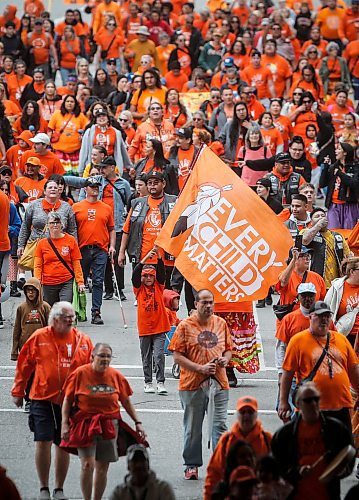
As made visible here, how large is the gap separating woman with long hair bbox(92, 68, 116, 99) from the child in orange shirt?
40.0ft

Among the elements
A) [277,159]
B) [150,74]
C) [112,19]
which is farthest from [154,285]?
[112,19]

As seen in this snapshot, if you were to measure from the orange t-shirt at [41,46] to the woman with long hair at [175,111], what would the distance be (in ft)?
18.7

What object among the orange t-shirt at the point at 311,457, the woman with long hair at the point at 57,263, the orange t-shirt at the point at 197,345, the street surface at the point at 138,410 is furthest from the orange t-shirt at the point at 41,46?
the orange t-shirt at the point at 311,457

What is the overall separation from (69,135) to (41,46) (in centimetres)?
662

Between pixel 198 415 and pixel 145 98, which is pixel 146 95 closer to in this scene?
pixel 145 98

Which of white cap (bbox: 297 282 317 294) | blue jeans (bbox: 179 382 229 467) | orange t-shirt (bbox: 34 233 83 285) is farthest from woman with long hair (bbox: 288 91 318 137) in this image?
blue jeans (bbox: 179 382 229 467)

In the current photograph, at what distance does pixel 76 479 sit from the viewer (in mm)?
13977

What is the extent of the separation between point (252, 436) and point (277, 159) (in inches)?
368

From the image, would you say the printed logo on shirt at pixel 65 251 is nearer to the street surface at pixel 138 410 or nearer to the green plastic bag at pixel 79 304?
the green plastic bag at pixel 79 304

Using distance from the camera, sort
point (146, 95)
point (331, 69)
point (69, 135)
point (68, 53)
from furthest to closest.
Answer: point (68, 53)
point (331, 69)
point (146, 95)
point (69, 135)

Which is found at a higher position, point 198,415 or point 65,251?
point 65,251

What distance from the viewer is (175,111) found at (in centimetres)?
2619

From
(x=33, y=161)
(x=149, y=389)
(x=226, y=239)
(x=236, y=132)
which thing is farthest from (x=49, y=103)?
(x=226, y=239)

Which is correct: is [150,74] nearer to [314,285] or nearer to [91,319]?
[91,319]
